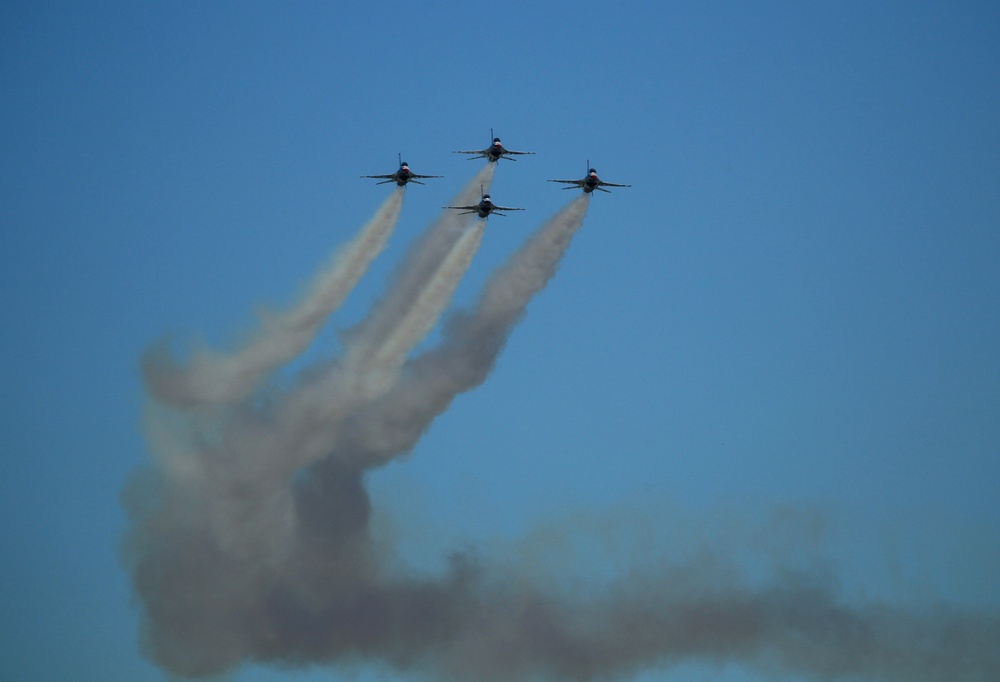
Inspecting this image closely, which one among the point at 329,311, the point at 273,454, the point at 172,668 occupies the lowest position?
the point at 172,668

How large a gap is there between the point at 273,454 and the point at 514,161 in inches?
738

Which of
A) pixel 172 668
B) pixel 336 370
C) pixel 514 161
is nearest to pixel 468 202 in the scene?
pixel 514 161

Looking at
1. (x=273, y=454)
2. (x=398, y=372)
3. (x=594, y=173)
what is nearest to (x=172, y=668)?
(x=273, y=454)

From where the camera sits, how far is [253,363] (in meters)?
98.9

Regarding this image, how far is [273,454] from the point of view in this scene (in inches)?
3875

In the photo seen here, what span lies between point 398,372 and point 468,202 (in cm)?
897

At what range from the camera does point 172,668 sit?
9825cm

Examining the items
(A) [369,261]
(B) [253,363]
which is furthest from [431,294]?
(B) [253,363]

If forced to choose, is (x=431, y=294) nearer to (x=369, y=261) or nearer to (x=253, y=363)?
(x=369, y=261)

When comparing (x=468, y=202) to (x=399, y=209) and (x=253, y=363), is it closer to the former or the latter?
(x=399, y=209)

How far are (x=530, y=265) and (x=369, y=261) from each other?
7995 millimetres

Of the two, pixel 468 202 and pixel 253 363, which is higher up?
pixel 468 202

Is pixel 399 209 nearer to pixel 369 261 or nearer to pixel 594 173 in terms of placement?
pixel 369 261

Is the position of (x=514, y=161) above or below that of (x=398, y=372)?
above
